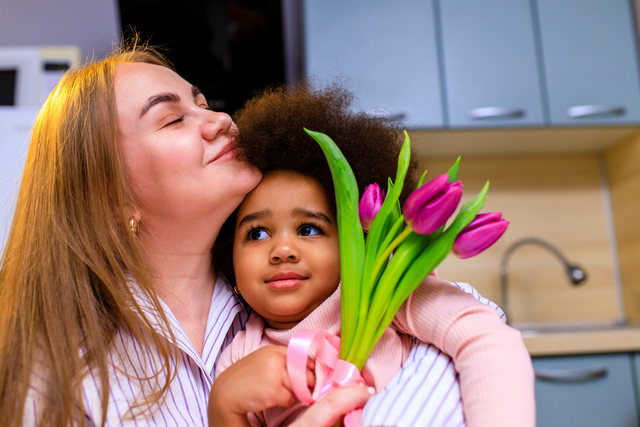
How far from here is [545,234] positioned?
7.80 ft

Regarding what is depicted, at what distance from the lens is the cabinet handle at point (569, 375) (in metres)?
1.59

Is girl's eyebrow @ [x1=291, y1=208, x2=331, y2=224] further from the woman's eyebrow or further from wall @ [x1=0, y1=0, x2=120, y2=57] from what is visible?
wall @ [x1=0, y1=0, x2=120, y2=57]

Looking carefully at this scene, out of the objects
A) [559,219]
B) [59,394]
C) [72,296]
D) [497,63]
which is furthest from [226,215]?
[559,219]

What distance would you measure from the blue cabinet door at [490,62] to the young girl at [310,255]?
126cm

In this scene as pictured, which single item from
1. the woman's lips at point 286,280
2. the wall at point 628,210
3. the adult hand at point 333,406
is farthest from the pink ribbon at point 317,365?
the wall at point 628,210

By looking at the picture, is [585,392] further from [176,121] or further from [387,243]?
[176,121]

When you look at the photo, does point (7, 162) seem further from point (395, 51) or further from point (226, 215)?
point (395, 51)

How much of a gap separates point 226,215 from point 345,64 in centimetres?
133

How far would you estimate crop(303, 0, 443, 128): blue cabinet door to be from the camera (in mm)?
2059

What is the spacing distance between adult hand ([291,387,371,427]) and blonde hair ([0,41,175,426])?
10.0 inches

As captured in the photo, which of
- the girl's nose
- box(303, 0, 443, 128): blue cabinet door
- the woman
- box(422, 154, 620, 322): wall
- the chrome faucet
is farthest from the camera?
box(422, 154, 620, 322): wall

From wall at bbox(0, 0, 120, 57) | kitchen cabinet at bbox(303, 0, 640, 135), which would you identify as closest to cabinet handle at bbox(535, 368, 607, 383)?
kitchen cabinet at bbox(303, 0, 640, 135)

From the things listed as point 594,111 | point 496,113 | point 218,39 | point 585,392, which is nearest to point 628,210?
point 594,111

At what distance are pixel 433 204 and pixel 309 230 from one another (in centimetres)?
31
